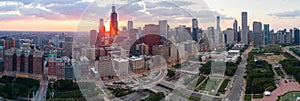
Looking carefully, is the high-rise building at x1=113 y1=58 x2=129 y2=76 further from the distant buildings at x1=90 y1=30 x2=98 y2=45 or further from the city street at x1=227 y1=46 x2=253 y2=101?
the city street at x1=227 y1=46 x2=253 y2=101

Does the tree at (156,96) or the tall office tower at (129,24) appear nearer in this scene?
the tall office tower at (129,24)

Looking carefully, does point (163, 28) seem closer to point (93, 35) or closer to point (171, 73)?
point (93, 35)

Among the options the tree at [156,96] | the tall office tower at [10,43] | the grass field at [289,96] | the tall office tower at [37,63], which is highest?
the tall office tower at [10,43]

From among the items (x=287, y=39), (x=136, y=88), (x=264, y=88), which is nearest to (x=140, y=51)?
(x=136, y=88)

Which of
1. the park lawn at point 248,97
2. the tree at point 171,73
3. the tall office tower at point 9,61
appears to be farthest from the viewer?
the tall office tower at point 9,61

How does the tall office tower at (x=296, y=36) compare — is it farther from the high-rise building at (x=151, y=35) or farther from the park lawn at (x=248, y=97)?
the high-rise building at (x=151, y=35)

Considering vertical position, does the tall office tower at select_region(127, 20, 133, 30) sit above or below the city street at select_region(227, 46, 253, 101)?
above

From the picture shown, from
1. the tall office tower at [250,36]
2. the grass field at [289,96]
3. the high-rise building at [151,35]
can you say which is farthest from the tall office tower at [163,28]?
the tall office tower at [250,36]

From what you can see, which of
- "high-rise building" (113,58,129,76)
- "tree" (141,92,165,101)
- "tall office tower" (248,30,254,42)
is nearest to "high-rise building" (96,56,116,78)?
"high-rise building" (113,58,129,76)

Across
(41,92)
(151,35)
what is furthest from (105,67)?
(151,35)

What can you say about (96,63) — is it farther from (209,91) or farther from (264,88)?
(264,88)

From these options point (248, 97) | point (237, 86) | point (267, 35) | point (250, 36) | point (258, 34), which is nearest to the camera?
point (248, 97)
